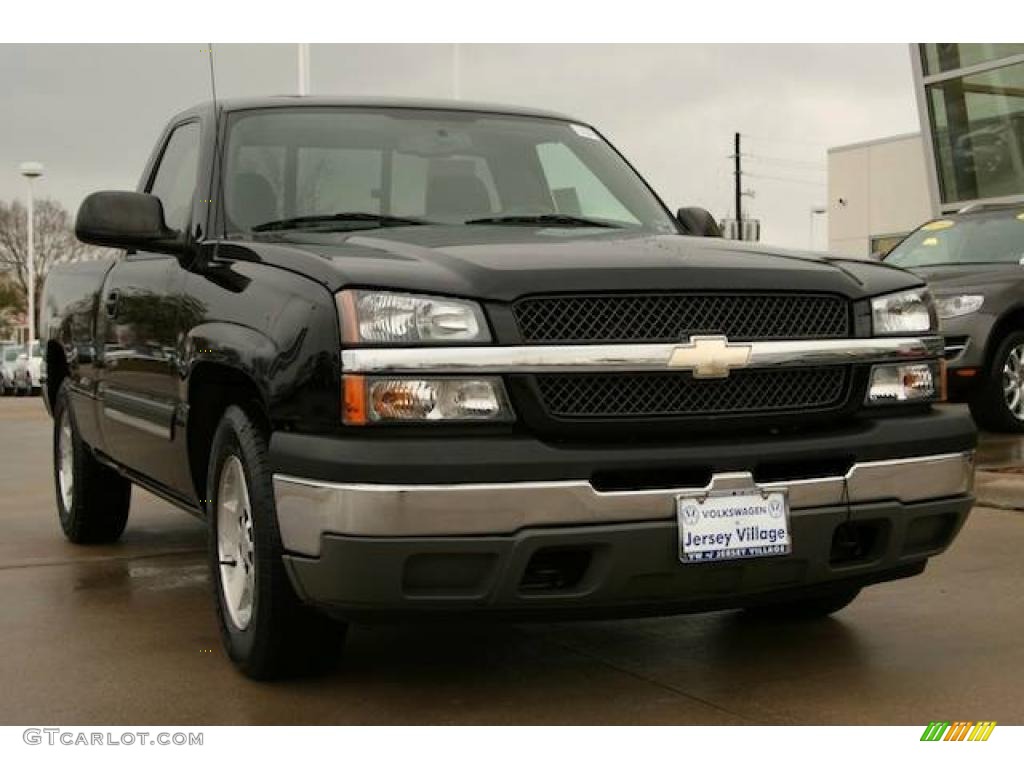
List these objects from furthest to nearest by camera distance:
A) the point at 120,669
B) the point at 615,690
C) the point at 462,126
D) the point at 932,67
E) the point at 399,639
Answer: the point at 932,67 < the point at 462,126 < the point at 399,639 < the point at 120,669 < the point at 615,690

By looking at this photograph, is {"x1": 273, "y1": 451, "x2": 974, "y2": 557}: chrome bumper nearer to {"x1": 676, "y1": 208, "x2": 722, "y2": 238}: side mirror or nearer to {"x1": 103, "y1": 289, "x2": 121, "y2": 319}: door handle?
{"x1": 676, "y1": 208, "x2": 722, "y2": 238}: side mirror

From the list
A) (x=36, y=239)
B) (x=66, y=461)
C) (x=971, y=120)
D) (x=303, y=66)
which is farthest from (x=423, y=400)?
(x=36, y=239)

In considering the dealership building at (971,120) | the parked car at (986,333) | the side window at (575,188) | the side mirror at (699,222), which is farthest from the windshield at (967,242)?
the dealership building at (971,120)

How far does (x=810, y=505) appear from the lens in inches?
146

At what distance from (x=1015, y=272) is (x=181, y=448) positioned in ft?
24.0

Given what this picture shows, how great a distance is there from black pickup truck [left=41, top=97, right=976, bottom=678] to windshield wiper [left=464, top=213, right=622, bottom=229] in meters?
0.10

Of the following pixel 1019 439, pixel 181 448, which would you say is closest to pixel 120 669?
pixel 181 448

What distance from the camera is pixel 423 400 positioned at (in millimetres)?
3516

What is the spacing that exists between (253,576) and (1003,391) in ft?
24.3

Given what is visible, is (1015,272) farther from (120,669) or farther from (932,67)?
(932,67)

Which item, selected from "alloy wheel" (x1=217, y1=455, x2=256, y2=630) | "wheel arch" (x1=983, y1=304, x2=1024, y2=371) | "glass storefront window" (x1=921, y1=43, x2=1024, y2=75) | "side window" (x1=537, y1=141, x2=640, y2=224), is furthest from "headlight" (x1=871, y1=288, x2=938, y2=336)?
"glass storefront window" (x1=921, y1=43, x2=1024, y2=75)

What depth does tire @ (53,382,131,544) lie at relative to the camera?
6.45 metres

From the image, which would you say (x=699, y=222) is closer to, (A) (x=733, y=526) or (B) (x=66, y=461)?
(A) (x=733, y=526)

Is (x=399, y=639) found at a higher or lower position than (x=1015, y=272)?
lower
